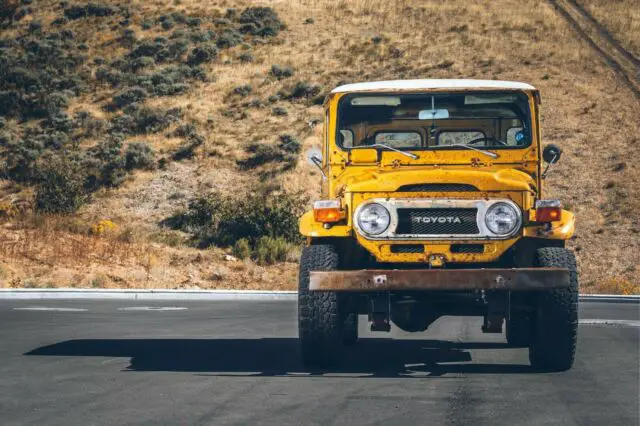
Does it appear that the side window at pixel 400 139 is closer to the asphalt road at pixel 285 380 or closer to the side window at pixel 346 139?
the side window at pixel 346 139

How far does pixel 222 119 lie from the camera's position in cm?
6150

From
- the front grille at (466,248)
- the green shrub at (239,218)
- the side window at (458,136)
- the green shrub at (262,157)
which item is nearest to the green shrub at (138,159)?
the green shrub at (262,157)

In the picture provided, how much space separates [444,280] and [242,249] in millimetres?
34739

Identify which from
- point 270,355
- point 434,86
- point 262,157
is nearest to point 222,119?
point 262,157

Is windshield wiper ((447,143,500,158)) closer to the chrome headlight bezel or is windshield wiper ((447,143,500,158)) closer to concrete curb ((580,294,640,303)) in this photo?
the chrome headlight bezel

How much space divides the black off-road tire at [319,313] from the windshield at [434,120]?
1.87m

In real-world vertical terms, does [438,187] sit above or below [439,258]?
above

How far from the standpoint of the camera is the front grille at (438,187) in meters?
11.8

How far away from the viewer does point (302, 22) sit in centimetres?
7512

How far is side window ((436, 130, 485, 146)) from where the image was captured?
1308 cm

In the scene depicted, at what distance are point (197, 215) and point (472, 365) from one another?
37747mm

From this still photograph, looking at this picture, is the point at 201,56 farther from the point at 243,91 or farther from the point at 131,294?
the point at 131,294

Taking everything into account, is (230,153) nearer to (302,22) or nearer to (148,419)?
(302,22)

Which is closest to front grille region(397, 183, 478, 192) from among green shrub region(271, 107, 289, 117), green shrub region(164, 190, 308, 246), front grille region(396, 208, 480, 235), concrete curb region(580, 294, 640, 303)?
front grille region(396, 208, 480, 235)
